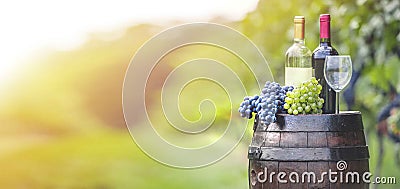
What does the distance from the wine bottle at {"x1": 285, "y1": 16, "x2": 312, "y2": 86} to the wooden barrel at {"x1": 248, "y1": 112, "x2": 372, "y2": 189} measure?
0.45 feet

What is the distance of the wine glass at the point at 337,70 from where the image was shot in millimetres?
1779

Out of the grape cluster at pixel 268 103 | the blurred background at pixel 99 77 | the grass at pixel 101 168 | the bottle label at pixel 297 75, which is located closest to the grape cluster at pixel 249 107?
the grape cluster at pixel 268 103

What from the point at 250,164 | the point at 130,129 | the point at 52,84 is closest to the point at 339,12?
the point at 130,129

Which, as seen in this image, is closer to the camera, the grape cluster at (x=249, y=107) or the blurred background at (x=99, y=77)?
the grape cluster at (x=249, y=107)

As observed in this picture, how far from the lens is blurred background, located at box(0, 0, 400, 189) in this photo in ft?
11.2

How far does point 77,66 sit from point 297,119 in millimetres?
1986

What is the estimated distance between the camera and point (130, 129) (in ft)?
11.4

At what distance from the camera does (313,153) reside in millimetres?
1730

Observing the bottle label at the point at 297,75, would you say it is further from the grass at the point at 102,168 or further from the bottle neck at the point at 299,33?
the grass at the point at 102,168

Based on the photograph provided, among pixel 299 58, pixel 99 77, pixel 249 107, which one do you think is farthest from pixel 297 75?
pixel 99 77

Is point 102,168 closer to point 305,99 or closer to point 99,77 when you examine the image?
point 99,77

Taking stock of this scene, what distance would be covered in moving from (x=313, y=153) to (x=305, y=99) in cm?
15

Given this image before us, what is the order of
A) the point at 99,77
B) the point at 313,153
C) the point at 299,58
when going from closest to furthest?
the point at 313,153, the point at 299,58, the point at 99,77

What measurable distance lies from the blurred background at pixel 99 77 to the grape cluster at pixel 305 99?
5.32 feet
